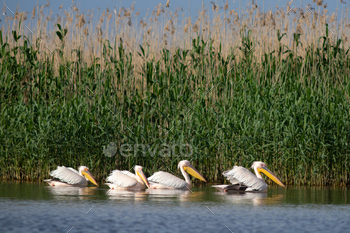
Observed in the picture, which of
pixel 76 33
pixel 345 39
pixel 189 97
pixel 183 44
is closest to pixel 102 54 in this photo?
pixel 76 33

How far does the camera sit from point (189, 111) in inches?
420

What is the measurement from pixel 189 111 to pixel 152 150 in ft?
4.34

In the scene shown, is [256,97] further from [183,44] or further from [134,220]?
[134,220]

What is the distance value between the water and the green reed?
1201mm

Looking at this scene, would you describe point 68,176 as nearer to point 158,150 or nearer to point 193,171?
point 158,150

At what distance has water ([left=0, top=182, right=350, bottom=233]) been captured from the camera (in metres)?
5.36

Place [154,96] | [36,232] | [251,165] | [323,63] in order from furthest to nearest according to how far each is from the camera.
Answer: [323,63] → [154,96] → [251,165] → [36,232]

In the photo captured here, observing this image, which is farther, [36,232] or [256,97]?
[256,97]

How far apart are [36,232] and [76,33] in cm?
878

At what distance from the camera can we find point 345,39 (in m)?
13.1

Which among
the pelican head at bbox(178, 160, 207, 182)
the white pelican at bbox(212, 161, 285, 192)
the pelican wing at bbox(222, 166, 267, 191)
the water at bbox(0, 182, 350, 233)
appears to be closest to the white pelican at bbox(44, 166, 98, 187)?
the water at bbox(0, 182, 350, 233)

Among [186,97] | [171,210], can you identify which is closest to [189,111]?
[186,97]

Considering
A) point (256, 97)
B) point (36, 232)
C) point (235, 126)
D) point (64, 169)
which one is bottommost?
point (36, 232)

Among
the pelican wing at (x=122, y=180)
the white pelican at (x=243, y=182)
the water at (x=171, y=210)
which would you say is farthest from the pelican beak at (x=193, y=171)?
the pelican wing at (x=122, y=180)
